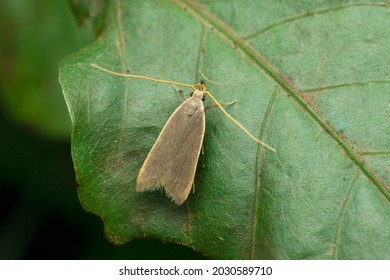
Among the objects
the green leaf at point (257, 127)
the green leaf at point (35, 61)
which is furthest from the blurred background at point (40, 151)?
the green leaf at point (257, 127)

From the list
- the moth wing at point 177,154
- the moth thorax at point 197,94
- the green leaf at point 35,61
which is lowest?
the moth wing at point 177,154

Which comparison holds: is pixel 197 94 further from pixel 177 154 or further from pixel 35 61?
pixel 35 61

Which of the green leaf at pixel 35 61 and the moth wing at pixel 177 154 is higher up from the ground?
the green leaf at pixel 35 61

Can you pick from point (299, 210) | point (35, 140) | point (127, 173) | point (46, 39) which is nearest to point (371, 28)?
point (299, 210)

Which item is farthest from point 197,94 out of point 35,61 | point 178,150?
point 35,61

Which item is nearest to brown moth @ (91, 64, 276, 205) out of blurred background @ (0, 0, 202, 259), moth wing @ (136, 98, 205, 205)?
moth wing @ (136, 98, 205, 205)

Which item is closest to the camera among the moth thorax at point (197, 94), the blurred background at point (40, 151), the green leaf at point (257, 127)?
the green leaf at point (257, 127)

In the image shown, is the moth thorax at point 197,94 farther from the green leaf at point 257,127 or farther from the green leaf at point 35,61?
the green leaf at point 35,61

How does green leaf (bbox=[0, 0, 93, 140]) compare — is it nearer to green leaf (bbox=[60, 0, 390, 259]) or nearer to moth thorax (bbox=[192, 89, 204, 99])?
green leaf (bbox=[60, 0, 390, 259])
